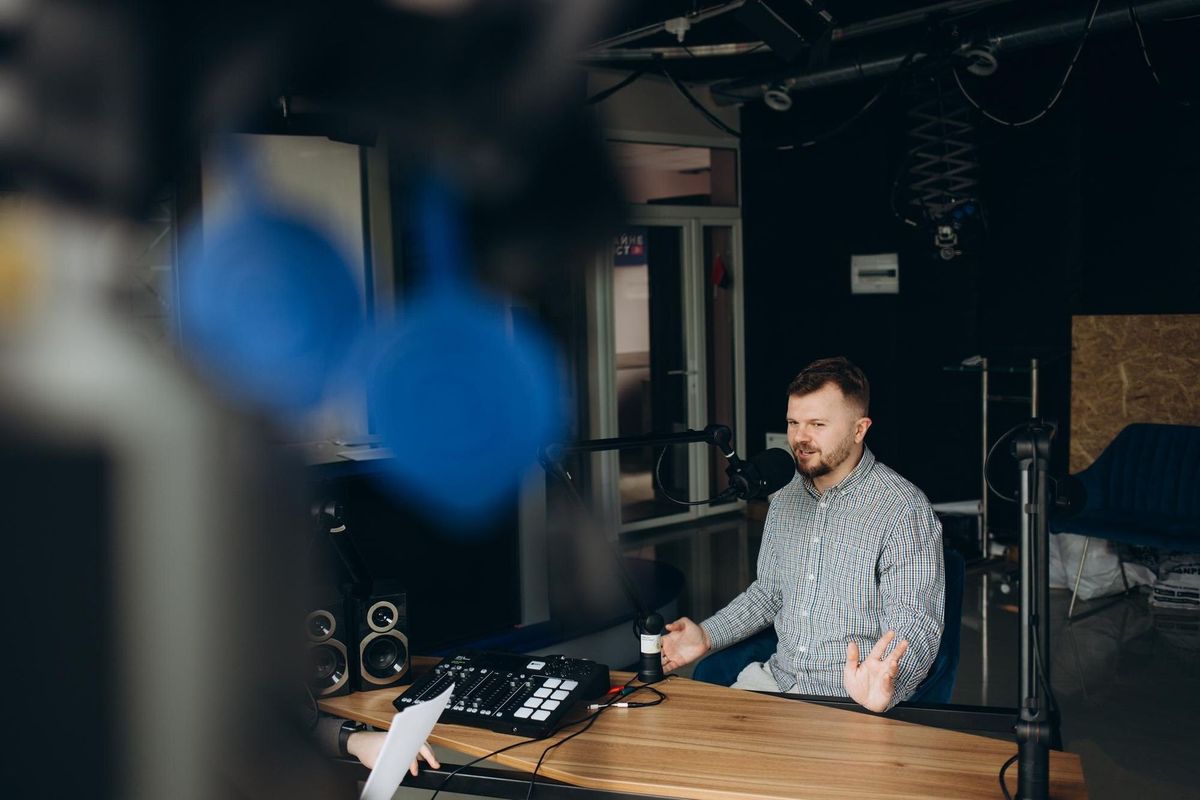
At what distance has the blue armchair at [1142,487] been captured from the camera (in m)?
5.43

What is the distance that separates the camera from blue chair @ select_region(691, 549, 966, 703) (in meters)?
2.61

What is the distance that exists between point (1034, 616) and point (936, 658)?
1027 millimetres

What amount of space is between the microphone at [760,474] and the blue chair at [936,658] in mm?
711

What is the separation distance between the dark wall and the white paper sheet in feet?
17.9

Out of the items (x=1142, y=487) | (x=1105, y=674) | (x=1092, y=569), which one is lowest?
(x=1105, y=674)

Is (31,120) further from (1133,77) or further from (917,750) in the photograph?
(1133,77)

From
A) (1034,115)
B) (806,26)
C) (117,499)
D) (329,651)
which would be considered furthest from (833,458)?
(1034,115)

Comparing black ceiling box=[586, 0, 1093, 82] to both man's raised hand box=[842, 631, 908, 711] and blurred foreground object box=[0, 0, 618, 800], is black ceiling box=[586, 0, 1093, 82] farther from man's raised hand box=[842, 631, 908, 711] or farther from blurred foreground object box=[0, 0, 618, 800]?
blurred foreground object box=[0, 0, 618, 800]

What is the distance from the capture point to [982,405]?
659 centimetres

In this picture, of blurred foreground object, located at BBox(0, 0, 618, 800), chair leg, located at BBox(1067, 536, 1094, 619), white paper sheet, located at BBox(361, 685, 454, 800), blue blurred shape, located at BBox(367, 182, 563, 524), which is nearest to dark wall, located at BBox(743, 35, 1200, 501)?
chair leg, located at BBox(1067, 536, 1094, 619)

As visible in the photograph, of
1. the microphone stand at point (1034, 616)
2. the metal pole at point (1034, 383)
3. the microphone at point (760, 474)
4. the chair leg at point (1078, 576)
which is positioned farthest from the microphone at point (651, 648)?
the metal pole at point (1034, 383)

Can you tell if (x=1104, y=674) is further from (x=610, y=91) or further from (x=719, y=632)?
(x=610, y=91)

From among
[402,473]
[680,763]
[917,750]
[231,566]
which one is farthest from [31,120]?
[402,473]

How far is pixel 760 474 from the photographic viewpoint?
6.92 ft
